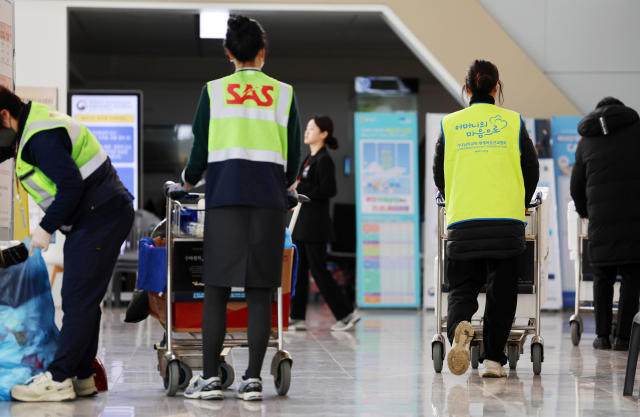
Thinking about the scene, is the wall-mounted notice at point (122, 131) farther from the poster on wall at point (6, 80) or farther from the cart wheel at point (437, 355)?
the cart wheel at point (437, 355)

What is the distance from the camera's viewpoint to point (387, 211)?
8594mm

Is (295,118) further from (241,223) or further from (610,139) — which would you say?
(610,139)

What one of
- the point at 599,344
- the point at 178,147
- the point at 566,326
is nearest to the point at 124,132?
the point at 178,147

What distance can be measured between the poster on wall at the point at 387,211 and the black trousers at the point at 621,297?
11.0 ft

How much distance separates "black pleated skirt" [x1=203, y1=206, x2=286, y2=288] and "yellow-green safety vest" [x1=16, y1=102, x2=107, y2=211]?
53 cm

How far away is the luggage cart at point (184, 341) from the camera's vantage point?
321cm

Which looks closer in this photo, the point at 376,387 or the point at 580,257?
the point at 376,387

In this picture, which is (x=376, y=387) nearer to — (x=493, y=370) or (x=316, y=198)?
(x=493, y=370)

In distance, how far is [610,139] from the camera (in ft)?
16.6

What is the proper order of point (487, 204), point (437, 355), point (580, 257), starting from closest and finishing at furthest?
1. point (487, 204)
2. point (437, 355)
3. point (580, 257)

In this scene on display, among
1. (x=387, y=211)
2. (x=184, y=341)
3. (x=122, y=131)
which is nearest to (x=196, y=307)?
(x=184, y=341)

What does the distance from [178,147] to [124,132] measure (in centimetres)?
435

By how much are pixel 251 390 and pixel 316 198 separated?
3.38m

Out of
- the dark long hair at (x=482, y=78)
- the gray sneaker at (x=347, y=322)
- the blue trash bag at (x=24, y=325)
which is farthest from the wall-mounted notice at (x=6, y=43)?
the gray sneaker at (x=347, y=322)
